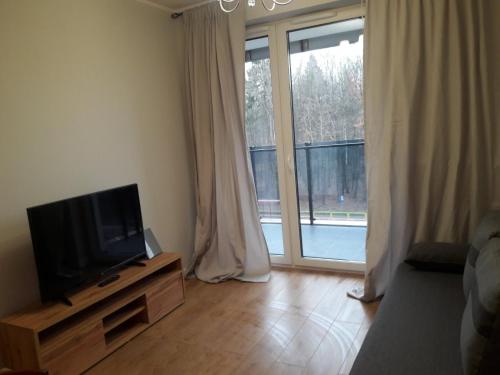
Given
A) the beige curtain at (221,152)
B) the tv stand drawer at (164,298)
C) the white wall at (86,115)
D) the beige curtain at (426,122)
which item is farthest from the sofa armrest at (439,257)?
the white wall at (86,115)

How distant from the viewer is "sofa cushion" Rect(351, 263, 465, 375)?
60.4 inches

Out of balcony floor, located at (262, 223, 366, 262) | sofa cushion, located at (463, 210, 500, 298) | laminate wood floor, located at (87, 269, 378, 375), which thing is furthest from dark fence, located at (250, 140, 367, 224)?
sofa cushion, located at (463, 210, 500, 298)

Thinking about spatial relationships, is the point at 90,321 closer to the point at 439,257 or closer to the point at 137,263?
the point at 137,263

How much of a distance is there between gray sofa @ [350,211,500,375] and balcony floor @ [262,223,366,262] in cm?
110

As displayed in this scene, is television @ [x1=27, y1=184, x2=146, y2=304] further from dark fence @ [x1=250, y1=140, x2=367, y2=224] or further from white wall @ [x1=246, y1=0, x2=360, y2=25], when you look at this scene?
white wall @ [x1=246, y1=0, x2=360, y2=25]

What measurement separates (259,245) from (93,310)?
5.29ft

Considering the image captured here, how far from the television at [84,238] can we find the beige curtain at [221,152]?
867 mm

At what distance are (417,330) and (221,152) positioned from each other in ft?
7.55

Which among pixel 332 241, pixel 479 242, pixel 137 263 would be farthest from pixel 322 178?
pixel 137 263

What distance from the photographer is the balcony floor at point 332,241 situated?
361 centimetres

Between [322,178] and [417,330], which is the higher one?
[322,178]

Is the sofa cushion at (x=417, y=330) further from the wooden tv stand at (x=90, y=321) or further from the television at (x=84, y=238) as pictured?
the television at (x=84, y=238)

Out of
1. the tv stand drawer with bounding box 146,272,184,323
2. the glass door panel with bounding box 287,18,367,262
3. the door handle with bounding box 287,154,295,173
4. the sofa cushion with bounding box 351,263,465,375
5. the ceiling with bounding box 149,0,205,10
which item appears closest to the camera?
the sofa cushion with bounding box 351,263,465,375

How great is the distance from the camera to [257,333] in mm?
2643
